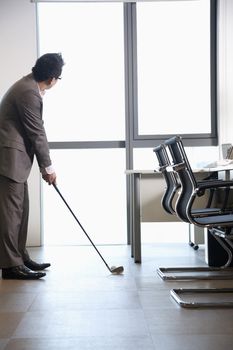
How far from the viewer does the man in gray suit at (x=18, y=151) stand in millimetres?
2887

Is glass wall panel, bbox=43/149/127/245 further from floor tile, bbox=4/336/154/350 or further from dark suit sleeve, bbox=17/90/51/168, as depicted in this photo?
floor tile, bbox=4/336/154/350

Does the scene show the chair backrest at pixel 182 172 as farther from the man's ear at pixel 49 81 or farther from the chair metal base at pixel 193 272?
the man's ear at pixel 49 81

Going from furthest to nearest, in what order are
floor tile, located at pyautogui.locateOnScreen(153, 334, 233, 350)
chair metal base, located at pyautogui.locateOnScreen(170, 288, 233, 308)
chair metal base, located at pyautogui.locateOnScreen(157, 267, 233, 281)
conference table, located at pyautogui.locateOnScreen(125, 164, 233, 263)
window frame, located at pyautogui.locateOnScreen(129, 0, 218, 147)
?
window frame, located at pyautogui.locateOnScreen(129, 0, 218, 147)
conference table, located at pyautogui.locateOnScreen(125, 164, 233, 263)
chair metal base, located at pyautogui.locateOnScreen(157, 267, 233, 281)
chair metal base, located at pyautogui.locateOnScreen(170, 288, 233, 308)
floor tile, located at pyautogui.locateOnScreen(153, 334, 233, 350)

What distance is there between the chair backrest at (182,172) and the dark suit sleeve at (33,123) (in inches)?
36.1

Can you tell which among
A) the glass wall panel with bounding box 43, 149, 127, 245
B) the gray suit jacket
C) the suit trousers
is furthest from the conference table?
the glass wall panel with bounding box 43, 149, 127, 245

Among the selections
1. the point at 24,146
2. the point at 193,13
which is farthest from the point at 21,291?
the point at 193,13

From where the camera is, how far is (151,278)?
289 centimetres

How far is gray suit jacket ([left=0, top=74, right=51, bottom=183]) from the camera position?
289 centimetres

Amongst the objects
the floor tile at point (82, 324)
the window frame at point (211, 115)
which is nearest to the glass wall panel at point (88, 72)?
the window frame at point (211, 115)

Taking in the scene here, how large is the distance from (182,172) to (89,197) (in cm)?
252

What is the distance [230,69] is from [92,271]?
2.78m

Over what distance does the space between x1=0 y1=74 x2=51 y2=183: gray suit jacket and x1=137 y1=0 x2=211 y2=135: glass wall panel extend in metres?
2.06

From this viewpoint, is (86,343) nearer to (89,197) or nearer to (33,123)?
(33,123)

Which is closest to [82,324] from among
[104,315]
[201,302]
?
[104,315]
